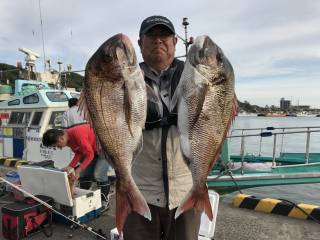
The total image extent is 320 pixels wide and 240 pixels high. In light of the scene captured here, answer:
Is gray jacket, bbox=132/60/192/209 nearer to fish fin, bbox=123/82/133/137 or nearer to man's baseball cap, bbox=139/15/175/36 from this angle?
man's baseball cap, bbox=139/15/175/36

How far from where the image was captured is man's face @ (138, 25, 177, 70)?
7.00ft

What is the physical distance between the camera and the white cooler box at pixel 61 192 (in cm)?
512

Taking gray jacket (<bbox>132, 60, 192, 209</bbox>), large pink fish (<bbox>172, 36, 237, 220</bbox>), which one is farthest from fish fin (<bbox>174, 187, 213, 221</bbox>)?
gray jacket (<bbox>132, 60, 192, 209</bbox>)

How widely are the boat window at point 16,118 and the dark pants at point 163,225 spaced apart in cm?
830

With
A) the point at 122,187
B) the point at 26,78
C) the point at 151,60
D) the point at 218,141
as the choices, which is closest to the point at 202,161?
the point at 218,141

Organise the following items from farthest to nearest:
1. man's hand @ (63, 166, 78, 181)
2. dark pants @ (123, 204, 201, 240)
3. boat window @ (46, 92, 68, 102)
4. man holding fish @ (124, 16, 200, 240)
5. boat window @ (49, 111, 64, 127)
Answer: boat window @ (46, 92, 68, 102)
boat window @ (49, 111, 64, 127)
man's hand @ (63, 166, 78, 181)
dark pants @ (123, 204, 201, 240)
man holding fish @ (124, 16, 200, 240)

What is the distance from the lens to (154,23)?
6.83 ft

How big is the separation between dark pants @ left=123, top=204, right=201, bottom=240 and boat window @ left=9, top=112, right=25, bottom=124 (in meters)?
8.30

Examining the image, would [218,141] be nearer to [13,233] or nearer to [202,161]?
[202,161]

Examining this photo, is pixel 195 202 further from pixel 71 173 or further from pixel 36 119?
pixel 36 119

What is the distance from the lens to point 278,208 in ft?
18.9

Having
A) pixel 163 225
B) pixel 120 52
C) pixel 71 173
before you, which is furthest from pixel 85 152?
pixel 120 52

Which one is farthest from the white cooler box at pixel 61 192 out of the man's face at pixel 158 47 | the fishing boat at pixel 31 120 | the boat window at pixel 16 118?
the boat window at pixel 16 118

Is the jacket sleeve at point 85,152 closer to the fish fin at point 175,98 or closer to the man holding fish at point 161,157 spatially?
the man holding fish at point 161,157
